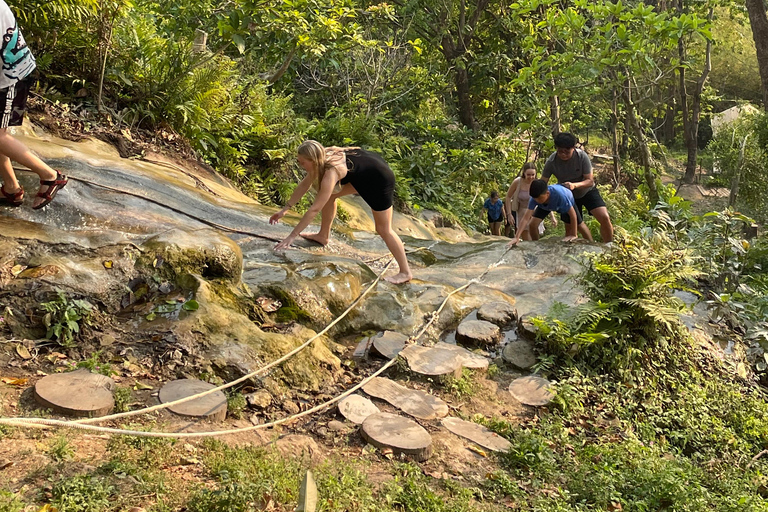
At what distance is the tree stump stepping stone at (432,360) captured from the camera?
486 centimetres

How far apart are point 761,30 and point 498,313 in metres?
6.85

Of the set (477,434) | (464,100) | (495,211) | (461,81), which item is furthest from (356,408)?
(464,100)

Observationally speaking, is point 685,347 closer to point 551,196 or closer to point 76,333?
point 551,196

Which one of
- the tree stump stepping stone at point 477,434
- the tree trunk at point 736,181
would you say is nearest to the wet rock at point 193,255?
the tree stump stepping stone at point 477,434

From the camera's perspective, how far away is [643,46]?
9.54 m

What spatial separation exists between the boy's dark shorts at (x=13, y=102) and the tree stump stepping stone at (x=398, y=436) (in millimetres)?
3502

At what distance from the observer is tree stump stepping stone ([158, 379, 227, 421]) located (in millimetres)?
3463

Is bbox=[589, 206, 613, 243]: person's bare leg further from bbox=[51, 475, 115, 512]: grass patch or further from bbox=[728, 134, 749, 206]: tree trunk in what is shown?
bbox=[51, 475, 115, 512]: grass patch

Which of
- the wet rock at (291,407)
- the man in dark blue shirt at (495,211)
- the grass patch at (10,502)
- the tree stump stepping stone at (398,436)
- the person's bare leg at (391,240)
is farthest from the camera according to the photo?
the man in dark blue shirt at (495,211)

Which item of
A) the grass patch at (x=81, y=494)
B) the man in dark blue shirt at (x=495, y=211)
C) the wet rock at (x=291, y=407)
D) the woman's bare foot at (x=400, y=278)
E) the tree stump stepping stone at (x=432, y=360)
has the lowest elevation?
the man in dark blue shirt at (x=495, y=211)

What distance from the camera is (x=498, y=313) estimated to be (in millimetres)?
6156

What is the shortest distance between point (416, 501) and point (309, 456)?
678 millimetres

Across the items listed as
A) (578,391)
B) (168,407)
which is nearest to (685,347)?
(578,391)

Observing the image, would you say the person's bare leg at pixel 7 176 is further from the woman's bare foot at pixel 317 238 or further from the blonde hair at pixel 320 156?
the woman's bare foot at pixel 317 238
